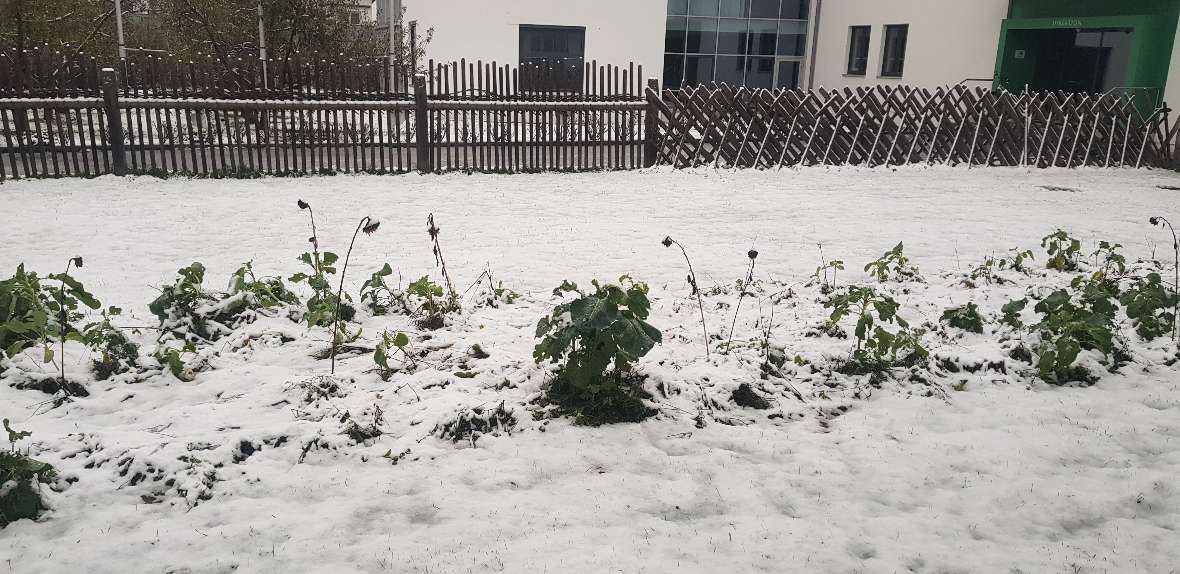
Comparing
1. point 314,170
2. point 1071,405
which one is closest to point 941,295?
point 1071,405

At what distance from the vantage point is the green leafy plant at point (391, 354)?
12.7 feet

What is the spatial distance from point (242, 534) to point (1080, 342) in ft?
13.5

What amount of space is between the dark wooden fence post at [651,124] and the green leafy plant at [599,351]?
906 cm

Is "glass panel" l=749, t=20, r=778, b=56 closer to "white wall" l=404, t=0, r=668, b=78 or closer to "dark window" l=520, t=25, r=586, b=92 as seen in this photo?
"white wall" l=404, t=0, r=668, b=78

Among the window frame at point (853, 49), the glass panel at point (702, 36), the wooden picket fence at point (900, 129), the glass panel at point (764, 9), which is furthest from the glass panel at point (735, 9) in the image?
the wooden picket fence at point (900, 129)

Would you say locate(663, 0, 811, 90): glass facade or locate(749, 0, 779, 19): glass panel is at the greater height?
locate(749, 0, 779, 19): glass panel

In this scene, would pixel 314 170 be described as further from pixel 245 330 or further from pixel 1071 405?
pixel 1071 405

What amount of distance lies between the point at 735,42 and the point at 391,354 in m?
24.2

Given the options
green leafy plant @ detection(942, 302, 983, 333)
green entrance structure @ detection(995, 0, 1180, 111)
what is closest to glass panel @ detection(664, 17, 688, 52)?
green entrance structure @ detection(995, 0, 1180, 111)

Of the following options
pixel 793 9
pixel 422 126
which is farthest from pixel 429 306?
pixel 793 9

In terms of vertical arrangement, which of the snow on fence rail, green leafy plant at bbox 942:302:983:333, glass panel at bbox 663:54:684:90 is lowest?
green leafy plant at bbox 942:302:983:333

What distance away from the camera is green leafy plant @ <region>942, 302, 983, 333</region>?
472 centimetres

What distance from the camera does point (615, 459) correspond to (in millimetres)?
3262

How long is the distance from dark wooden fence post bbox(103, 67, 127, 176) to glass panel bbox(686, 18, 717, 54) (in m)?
18.9
